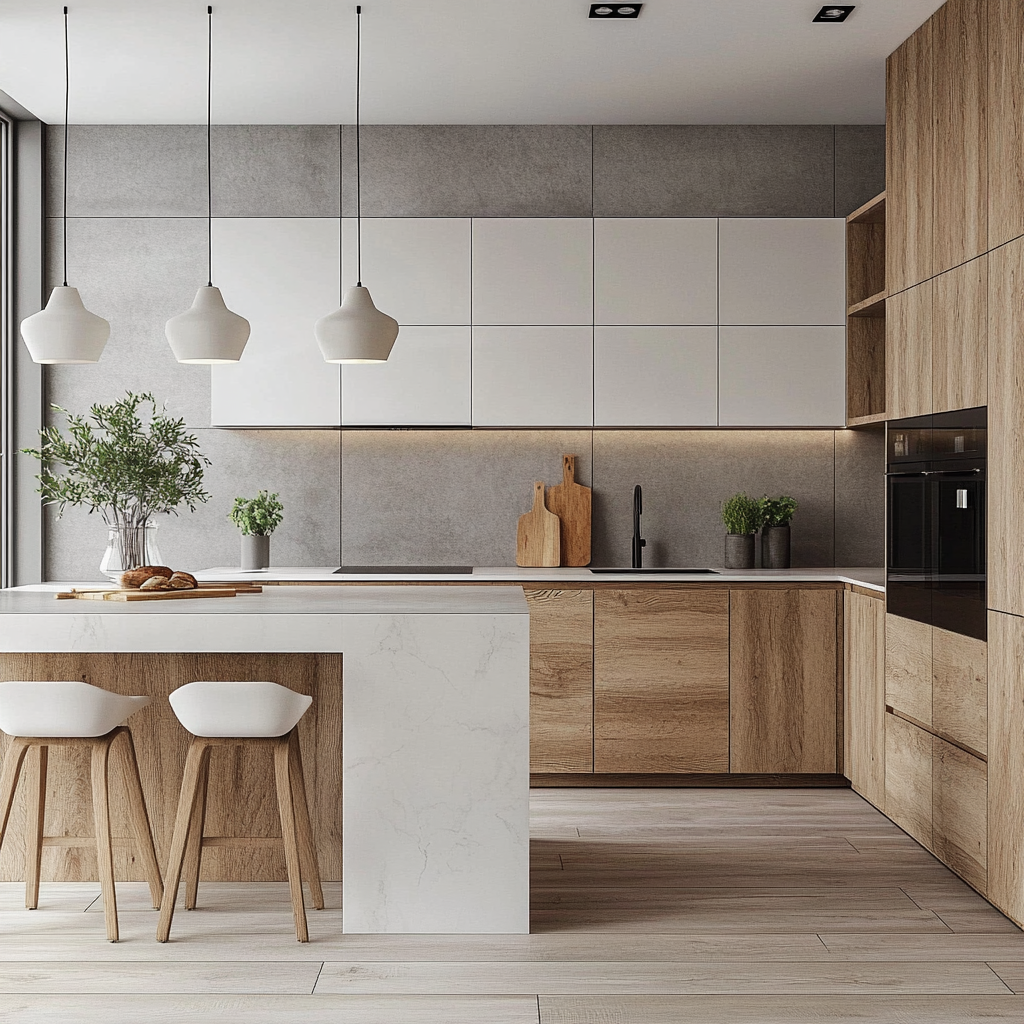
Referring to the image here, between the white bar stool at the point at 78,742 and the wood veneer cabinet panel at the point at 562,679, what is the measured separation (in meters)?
1.82

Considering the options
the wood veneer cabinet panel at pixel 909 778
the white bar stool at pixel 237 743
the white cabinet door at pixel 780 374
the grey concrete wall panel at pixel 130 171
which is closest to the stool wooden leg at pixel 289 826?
the white bar stool at pixel 237 743

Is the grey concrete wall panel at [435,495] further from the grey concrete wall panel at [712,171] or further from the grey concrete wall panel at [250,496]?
the grey concrete wall panel at [712,171]

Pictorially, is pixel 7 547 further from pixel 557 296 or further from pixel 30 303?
pixel 557 296

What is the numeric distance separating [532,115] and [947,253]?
2151mm

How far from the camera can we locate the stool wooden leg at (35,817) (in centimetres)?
298

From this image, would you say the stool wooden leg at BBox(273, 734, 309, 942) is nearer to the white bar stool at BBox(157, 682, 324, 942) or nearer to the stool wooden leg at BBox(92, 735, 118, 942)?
the white bar stool at BBox(157, 682, 324, 942)

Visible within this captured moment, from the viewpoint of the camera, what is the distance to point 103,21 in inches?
150

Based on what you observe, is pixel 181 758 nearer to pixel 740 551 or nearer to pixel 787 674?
pixel 787 674

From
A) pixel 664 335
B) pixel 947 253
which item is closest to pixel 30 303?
pixel 664 335

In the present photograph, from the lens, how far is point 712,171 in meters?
4.95

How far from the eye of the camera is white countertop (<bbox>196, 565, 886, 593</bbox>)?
14.3 feet

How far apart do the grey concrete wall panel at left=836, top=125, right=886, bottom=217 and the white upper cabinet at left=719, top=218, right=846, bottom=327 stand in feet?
1.06

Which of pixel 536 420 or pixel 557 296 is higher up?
pixel 557 296

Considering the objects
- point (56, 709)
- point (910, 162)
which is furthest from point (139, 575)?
point (910, 162)
